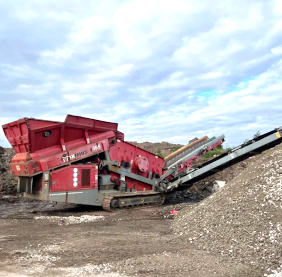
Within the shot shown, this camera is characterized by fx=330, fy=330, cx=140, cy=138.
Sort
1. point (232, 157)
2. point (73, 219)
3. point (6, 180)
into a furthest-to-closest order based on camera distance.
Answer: point (6, 180) < point (232, 157) < point (73, 219)

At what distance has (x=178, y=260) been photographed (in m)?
4.62

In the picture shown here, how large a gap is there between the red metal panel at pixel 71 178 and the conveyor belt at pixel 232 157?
2959mm

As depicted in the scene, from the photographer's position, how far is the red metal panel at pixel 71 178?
9.03 meters

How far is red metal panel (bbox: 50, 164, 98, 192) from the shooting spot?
9.03m

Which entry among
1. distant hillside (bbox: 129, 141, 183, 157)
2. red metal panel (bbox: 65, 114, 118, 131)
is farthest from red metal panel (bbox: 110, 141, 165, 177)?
distant hillside (bbox: 129, 141, 183, 157)

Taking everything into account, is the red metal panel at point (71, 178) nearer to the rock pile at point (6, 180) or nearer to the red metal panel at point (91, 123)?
the red metal panel at point (91, 123)

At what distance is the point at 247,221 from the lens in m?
5.46

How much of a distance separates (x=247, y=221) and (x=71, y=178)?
5312 millimetres

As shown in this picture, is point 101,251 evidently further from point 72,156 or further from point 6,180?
point 6,180

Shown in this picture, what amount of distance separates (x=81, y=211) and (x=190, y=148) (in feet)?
15.9

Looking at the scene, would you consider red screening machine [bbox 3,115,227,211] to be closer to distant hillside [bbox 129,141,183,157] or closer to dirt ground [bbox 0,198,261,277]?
dirt ground [bbox 0,198,261,277]

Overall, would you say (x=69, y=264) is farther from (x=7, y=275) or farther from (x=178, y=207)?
(x=178, y=207)

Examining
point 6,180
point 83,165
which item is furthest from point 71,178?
point 6,180

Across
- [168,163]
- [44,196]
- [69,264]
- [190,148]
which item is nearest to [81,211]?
[44,196]
